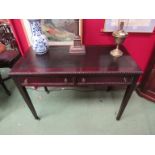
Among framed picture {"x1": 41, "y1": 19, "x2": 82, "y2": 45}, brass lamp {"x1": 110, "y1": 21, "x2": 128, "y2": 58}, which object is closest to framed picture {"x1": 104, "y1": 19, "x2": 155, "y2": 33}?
brass lamp {"x1": 110, "y1": 21, "x2": 128, "y2": 58}

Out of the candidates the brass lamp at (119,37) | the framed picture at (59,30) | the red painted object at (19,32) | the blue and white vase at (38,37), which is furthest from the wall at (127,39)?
the red painted object at (19,32)

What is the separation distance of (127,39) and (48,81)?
966 millimetres

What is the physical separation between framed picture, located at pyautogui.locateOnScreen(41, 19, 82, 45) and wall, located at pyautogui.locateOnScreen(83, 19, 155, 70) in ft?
0.37

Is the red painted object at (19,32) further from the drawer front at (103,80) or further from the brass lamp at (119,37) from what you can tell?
the brass lamp at (119,37)

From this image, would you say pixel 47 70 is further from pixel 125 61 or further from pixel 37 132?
pixel 37 132

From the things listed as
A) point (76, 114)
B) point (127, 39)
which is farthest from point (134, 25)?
point (76, 114)

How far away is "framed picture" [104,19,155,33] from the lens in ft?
4.00

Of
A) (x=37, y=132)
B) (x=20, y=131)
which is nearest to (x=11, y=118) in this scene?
(x=20, y=131)

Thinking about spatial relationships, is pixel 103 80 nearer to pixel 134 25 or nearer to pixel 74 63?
pixel 74 63

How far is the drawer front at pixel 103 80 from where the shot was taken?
1.04 m

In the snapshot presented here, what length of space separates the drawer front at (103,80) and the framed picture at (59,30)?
1.72 ft

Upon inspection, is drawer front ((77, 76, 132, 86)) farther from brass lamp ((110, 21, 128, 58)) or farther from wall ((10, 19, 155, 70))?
wall ((10, 19, 155, 70))

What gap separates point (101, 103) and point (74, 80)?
29.6 inches

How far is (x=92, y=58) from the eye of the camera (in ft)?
3.73
